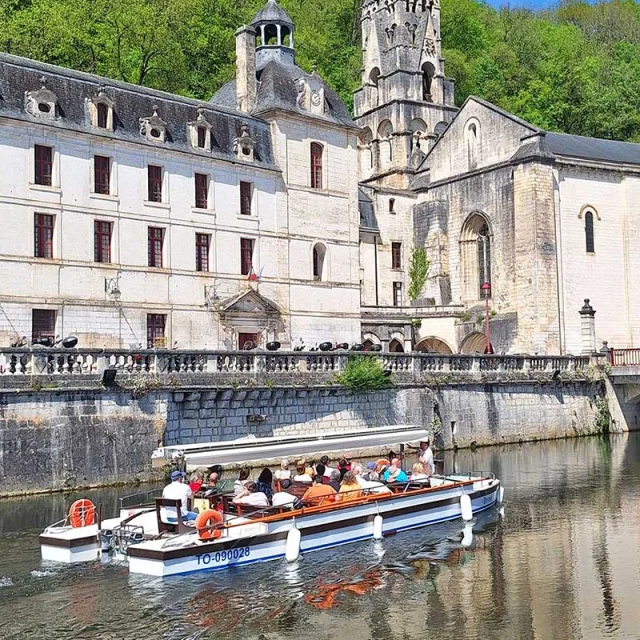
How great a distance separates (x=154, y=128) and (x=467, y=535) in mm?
20634

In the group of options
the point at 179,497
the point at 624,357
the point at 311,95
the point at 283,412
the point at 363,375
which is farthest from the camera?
the point at 624,357

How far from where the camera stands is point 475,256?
48844 millimetres

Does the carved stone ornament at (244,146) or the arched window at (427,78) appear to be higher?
the arched window at (427,78)

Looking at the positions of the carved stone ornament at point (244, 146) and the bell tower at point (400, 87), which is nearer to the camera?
the carved stone ornament at point (244, 146)

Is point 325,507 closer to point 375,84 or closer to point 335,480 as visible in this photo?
point 335,480

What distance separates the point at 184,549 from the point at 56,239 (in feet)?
59.3

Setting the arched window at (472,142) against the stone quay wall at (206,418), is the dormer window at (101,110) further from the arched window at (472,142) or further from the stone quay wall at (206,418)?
the arched window at (472,142)

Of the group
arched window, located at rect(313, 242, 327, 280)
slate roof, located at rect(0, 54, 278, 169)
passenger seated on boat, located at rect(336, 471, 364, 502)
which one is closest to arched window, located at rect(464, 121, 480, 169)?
arched window, located at rect(313, 242, 327, 280)

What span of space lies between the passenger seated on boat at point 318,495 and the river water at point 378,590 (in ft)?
3.12

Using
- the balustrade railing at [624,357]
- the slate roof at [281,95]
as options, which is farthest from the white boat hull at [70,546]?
the balustrade railing at [624,357]

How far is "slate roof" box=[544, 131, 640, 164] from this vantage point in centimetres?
4697

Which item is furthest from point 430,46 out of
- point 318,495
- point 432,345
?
point 318,495

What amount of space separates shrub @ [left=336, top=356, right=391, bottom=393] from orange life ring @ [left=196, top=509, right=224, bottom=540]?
46.9ft

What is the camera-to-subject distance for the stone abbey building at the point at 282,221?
3158cm
